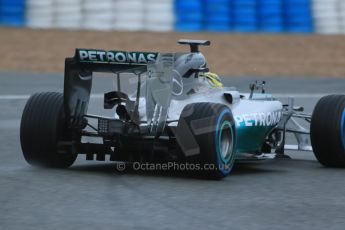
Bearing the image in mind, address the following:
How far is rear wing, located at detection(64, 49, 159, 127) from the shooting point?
7816mm

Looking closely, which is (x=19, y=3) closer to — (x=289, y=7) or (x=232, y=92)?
(x=289, y=7)

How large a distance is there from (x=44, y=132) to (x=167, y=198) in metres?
1.66

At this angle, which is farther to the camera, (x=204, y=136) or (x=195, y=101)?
(x=195, y=101)

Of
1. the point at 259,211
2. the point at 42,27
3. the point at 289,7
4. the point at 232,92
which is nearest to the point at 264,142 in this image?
the point at 232,92

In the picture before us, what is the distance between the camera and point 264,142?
30.5ft

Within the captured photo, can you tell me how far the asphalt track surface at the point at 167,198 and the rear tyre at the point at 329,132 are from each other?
0.13 m

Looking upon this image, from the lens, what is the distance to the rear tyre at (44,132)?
8109 millimetres

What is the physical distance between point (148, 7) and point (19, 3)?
3.03 meters

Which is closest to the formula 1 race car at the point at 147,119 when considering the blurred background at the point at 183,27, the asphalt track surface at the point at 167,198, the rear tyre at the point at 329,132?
the asphalt track surface at the point at 167,198

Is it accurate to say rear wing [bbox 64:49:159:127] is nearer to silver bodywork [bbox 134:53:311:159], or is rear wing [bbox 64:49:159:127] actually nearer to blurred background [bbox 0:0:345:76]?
silver bodywork [bbox 134:53:311:159]

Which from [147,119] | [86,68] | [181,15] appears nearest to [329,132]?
[147,119]

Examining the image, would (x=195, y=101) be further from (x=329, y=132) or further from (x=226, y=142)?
(x=329, y=132)

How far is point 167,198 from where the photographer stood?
695cm

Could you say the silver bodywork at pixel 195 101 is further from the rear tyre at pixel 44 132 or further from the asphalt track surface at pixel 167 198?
the rear tyre at pixel 44 132
